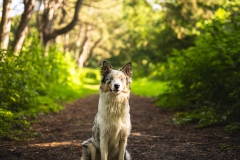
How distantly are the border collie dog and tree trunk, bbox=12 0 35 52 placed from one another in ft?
21.7

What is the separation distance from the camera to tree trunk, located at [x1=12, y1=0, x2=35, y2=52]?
389 inches

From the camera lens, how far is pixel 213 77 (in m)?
8.63

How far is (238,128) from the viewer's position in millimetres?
6301

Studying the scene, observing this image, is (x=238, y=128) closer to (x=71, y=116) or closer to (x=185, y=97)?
(x=185, y=97)

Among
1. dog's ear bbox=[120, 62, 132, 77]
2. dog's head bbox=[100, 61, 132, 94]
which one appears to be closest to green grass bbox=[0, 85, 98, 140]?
dog's head bbox=[100, 61, 132, 94]

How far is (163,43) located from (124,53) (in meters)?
25.1

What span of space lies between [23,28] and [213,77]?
7.11 metres

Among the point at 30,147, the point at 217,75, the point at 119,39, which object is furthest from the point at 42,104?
the point at 119,39

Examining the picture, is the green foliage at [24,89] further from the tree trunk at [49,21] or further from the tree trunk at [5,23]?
the tree trunk at [49,21]

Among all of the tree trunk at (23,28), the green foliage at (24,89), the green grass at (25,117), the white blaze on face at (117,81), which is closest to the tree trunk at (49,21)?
the green foliage at (24,89)

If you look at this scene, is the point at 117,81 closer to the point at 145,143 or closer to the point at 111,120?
the point at 111,120

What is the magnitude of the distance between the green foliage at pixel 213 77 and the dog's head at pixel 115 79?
11.4 feet

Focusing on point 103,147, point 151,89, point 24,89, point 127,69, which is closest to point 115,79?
point 127,69

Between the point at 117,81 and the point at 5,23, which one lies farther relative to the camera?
the point at 5,23
